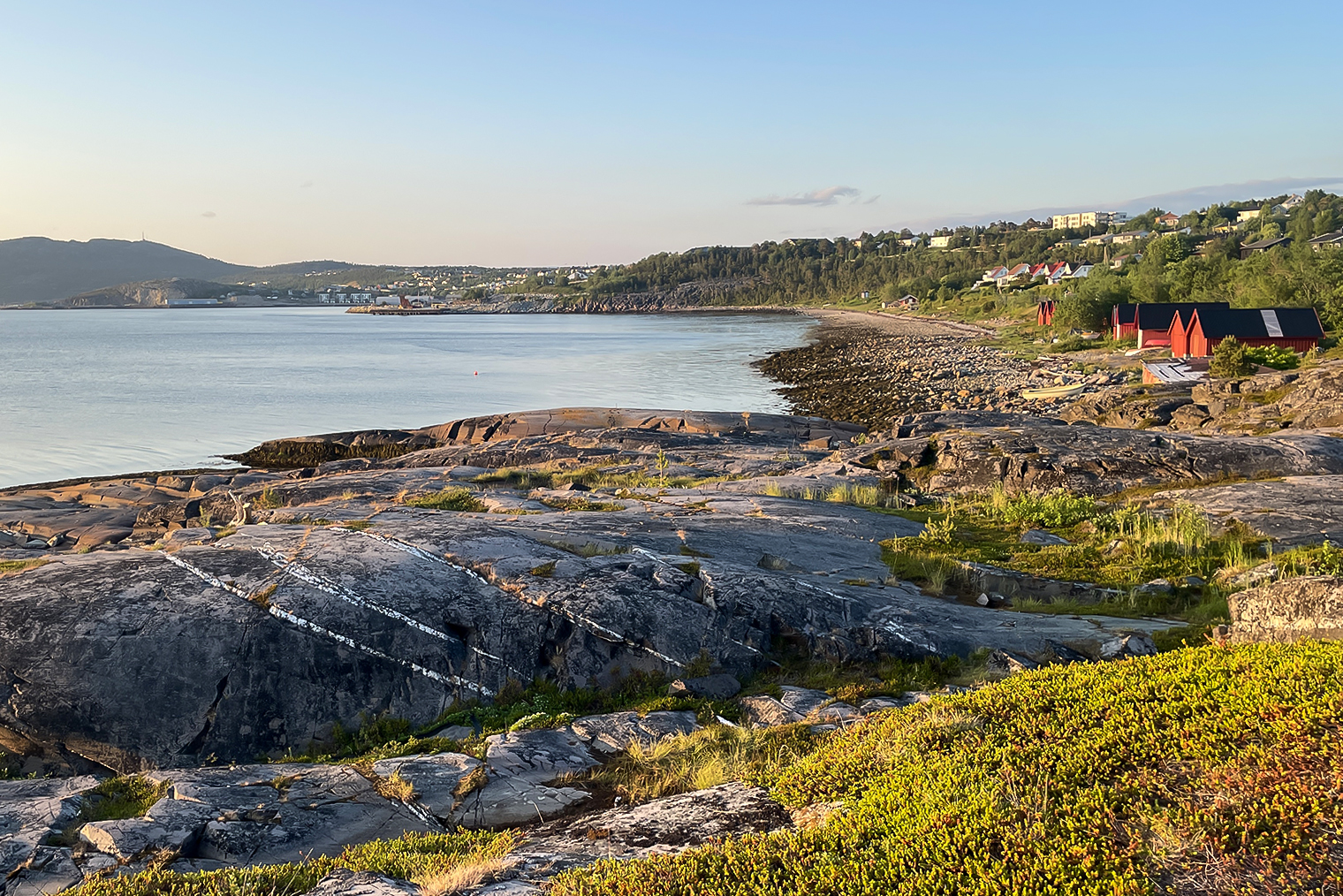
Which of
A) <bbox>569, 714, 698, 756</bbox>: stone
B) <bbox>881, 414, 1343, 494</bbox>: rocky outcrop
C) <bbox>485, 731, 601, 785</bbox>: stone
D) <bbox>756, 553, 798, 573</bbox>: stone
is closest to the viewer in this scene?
<bbox>485, 731, 601, 785</bbox>: stone

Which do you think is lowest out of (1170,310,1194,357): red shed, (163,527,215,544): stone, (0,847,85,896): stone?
(0,847,85,896): stone

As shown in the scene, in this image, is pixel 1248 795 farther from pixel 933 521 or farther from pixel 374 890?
pixel 933 521

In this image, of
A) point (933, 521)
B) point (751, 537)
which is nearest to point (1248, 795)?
point (751, 537)

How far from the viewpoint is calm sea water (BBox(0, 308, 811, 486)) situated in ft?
149

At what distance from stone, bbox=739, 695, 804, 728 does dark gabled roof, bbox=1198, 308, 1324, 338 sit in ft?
204

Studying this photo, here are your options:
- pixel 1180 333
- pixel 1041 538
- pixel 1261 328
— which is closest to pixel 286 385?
pixel 1041 538

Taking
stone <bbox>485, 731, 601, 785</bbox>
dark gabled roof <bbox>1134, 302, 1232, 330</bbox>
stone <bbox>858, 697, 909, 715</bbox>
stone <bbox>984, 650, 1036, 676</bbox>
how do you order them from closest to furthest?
stone <bbox>485, 731, 601, 785</bbox>
stone <bbox>858, 697, 909, 715</bbox>
stone <bbox>984, 650, 1036, 676</bbox>
dark gabled roof <bbox>1134, 302, 1232, 330</bbox>

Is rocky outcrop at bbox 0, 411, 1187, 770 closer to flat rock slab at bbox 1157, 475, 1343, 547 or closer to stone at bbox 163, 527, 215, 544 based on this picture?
stone at bbox 163, 527, 215, 544

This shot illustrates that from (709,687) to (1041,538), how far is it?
8.36m

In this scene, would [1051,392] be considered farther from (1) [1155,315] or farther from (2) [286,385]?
(2) [286,385]

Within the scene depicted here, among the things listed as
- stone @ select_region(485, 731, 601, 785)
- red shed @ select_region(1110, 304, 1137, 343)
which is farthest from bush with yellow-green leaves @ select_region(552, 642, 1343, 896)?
red shed @ select_region(1110, 304, 1137, 343)

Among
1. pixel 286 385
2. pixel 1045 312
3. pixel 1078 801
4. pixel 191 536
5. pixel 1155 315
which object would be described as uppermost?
pixel 1045 312

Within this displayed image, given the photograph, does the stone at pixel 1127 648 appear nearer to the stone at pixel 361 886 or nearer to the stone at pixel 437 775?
the stone at pixel 437 775

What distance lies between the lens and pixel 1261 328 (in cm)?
5816
